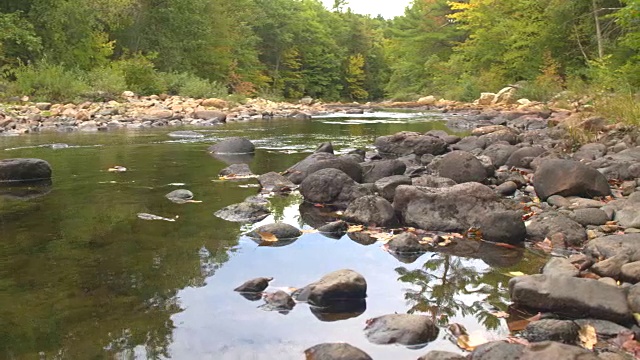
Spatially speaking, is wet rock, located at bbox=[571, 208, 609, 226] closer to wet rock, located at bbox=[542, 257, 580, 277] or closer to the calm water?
the calm water

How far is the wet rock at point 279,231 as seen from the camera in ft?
16.1

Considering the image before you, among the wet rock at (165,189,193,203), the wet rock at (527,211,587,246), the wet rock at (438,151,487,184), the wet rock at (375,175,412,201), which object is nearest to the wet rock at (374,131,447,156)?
the wet rock at (438,151,487,184)

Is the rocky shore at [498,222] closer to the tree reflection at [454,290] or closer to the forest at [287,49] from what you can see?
the tree reflection at [454,290]

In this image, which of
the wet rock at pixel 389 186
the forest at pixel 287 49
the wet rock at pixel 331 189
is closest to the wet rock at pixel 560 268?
the wet rock at pixel 389 186

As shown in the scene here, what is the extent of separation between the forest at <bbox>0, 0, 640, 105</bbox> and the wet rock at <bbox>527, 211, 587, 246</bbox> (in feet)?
21.1

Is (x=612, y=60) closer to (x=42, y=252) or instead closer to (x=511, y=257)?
(x=511, y=257)

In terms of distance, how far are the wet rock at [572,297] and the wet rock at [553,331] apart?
23 cm

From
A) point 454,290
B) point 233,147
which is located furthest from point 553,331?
point 233,147

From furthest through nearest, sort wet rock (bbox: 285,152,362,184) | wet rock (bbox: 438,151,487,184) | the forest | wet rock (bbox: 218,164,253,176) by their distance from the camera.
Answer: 1. the forest
2. wet rock (bbox: 218,164,253,176)
3. wet rock (bbox: 285,152,362,184)
4. wet rock (bbox: 438,151,487,184)

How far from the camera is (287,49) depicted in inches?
2078

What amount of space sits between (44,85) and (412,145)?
14.4m

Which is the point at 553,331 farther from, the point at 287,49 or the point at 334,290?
the point at 287,49

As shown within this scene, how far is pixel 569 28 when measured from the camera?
2561 centimetres

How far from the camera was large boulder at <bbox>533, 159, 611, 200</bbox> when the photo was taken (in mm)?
5891
